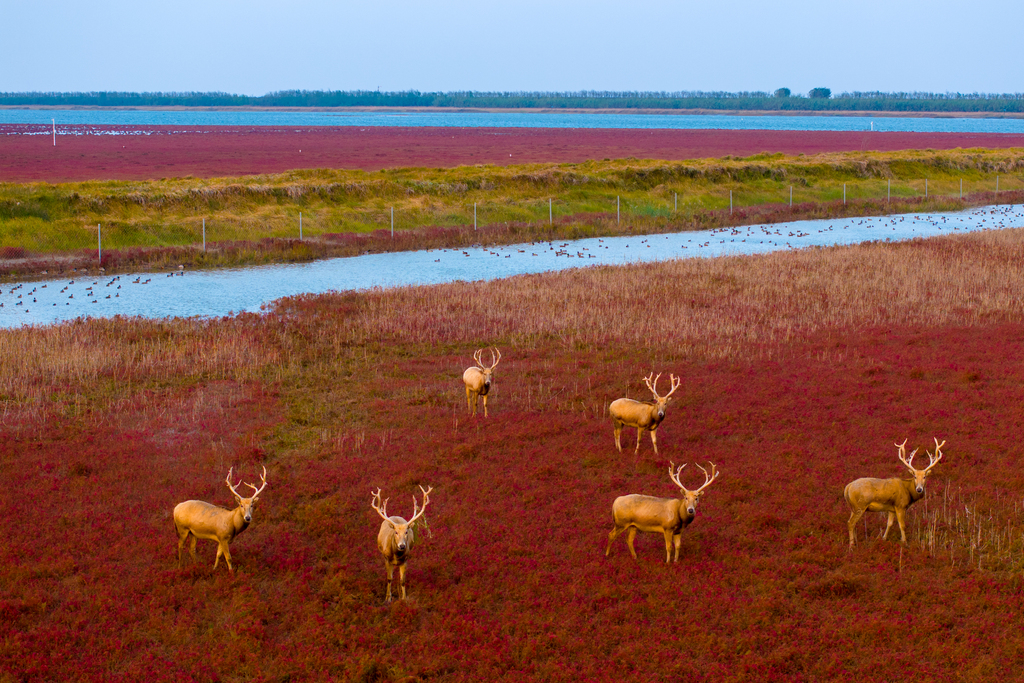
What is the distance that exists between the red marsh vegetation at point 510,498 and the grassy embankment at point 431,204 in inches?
724

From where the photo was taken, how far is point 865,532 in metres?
12.8

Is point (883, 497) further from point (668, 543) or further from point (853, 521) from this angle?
point (668, 543)

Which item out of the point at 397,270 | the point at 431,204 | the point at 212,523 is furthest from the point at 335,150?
the point at 212,523

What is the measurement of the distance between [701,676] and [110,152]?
3849 inches

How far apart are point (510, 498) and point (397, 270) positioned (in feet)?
88.4

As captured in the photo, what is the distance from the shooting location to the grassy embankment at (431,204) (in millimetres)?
43188

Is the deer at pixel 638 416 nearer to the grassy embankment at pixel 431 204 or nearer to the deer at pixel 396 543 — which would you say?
the deer at pixel 396 543

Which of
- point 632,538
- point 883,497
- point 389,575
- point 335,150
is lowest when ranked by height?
point 389,575

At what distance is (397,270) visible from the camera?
39938 millimetres

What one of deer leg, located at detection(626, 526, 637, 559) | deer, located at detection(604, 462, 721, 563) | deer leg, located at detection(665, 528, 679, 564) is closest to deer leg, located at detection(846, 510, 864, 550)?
deer, located at detection(604, 462, 721, 563)

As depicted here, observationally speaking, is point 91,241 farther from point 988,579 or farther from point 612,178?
point 988,579

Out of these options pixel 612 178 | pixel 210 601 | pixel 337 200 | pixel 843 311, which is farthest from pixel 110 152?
pixel 210 601

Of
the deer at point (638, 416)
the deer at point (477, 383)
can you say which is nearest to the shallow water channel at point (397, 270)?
the deer at point (477, 383)

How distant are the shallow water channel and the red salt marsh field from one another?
31.2 metres
